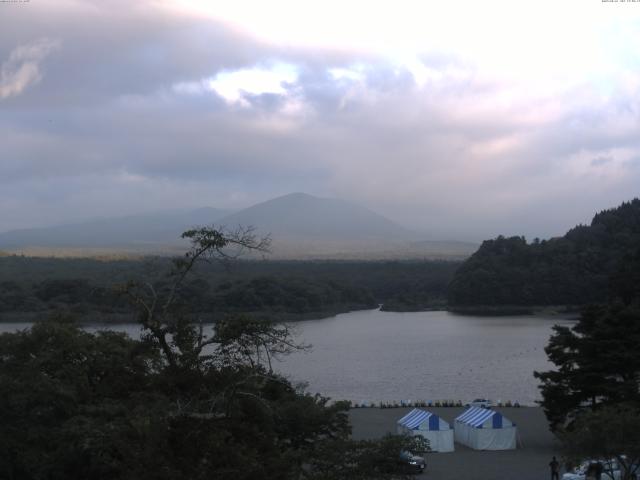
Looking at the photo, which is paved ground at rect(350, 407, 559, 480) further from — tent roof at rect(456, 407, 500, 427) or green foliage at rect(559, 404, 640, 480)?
green foliage at rect(559, 404, 640, 480)

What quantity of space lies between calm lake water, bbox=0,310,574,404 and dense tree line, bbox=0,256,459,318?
2931 mm

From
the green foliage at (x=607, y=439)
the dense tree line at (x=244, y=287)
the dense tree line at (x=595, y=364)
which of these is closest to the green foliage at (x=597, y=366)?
the dense tree line at (x=595, y=364)

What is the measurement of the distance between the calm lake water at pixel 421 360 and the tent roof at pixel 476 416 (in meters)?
3.31

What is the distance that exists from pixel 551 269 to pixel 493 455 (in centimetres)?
4279

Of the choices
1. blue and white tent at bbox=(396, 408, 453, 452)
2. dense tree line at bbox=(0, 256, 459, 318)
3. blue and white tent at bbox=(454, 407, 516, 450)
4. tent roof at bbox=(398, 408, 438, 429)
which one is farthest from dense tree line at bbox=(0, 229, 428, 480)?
dense tree line at bbox=(0, 256, 459, 318)

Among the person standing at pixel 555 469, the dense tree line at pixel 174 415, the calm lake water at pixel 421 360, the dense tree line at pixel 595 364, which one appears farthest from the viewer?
the calm lake water at pixel 421 360

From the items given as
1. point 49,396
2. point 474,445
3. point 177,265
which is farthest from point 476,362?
point 177,265

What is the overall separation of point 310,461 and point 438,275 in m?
65.0

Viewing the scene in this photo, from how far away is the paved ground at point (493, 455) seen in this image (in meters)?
11.1

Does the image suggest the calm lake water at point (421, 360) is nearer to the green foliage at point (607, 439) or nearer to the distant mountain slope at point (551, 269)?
the green foliage at point (607, 439)

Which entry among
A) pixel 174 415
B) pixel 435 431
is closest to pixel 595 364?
pixel 435 431

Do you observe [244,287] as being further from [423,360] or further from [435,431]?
[435,431]

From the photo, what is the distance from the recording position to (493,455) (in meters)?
12.6

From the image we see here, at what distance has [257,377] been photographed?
17.0 feet
